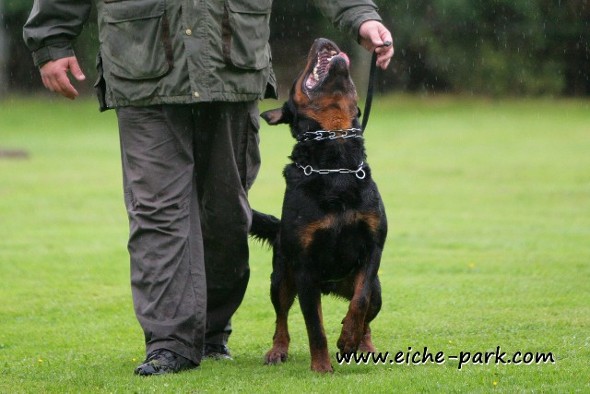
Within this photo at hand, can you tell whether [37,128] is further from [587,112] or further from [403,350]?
[403,350]

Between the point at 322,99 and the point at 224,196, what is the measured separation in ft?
1.96

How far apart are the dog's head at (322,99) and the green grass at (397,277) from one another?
3.40ft

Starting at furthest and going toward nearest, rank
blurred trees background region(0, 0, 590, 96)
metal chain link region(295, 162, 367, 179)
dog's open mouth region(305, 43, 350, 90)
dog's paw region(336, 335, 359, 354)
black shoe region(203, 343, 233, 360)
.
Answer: blurred trees background region(0, 0, 590, 96), black shoe region(203, 343, 233, 360), dog's open mouth region(305, 43, 350, 90), metal chain link region(295, 162, 367, 179), dog's paw region(336, 335, 359, 354)

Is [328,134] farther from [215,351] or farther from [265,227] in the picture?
[215,351]

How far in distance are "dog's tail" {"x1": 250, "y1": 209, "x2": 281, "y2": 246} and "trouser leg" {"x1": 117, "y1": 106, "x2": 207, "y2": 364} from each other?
1.96 feet

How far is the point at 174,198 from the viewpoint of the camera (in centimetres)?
477

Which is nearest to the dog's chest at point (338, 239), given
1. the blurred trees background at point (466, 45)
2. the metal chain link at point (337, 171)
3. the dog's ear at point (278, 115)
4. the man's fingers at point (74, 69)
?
the metal chain link at point (337, 171)

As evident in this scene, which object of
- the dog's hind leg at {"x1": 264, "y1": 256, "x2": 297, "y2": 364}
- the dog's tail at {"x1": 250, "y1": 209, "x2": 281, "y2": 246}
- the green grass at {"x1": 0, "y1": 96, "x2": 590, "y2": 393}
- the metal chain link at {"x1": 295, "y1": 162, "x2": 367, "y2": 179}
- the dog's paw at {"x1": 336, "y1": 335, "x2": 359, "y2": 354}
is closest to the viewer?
the green grass at {"x1": 0, "y1": 96, "x2": 590, "y2": 393}

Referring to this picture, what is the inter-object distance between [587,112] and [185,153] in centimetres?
2044

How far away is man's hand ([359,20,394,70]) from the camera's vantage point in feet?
16.1

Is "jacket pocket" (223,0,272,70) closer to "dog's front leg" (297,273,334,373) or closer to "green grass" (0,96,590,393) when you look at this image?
"dog's front leg" (297,273,334,373)

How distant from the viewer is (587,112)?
24.1 metres

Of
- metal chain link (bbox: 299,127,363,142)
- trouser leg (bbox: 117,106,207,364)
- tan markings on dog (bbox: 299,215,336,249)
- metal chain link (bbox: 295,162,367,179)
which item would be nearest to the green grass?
trouser leg (bbox: 117,106,207,364)

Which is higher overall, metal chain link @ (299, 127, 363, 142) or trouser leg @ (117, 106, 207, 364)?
metal chain link @ (299, 127, 363, 142)
